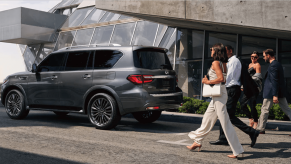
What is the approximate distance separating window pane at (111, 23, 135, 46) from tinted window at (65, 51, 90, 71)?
28.7ft

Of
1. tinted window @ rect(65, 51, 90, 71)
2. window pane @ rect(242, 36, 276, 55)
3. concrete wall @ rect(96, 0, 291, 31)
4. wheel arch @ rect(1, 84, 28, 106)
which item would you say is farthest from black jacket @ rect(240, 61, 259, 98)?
window pane @ rect(242, 36, 276, 55)

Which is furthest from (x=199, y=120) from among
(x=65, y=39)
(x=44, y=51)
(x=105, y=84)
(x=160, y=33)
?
(x=44, y=51)

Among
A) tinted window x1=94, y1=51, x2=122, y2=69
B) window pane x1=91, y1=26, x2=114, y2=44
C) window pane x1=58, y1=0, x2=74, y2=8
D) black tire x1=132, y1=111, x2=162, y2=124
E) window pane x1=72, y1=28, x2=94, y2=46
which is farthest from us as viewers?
window pane x1=58, y1=0, x2=74, y2=8

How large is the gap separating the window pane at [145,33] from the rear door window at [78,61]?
25.7 feet

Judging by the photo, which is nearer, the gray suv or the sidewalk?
the gray suv

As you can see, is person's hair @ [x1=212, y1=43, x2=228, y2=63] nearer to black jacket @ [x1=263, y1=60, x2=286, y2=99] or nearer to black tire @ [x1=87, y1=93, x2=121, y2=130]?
black jacket @ [x1=263, y1=60, x2=286, y2=99]

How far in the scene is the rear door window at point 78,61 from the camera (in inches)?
311

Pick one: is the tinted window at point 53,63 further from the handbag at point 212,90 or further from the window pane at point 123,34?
the window pane at point 123,34

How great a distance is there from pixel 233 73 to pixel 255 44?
7734mm

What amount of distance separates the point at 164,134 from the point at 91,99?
6.35 ft

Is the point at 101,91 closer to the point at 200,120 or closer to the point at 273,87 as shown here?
the point at 200,120

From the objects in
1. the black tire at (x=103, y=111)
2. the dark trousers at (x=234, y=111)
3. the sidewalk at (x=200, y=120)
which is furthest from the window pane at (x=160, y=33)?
the dark trousers at (x=234, y=111)

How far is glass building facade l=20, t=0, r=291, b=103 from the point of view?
1281cm

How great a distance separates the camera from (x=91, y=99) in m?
7.53
